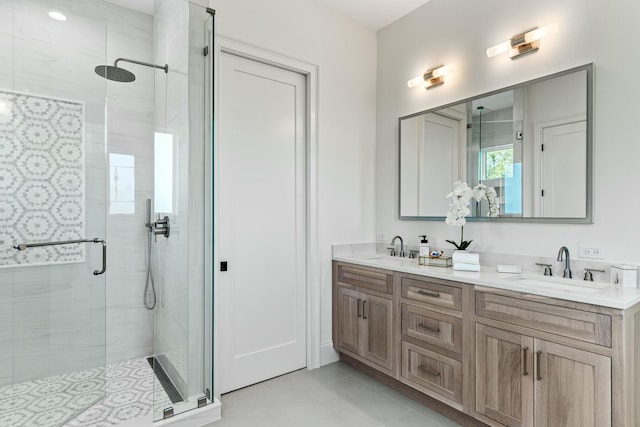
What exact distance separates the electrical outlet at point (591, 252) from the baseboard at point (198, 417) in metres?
2.39

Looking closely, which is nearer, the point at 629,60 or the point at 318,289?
the point at 629,60

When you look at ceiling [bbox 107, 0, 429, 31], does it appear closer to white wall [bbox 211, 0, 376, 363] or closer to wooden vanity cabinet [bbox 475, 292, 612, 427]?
white wall [bbox 211, 0, 376, 363]

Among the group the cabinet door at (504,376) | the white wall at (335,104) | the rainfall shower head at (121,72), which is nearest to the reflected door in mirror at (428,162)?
the white wall at (335,104)

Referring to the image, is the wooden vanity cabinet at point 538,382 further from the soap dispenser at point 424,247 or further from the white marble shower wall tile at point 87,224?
the white marble shower wall tile at point 87,224

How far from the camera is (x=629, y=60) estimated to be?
1876 millimetres

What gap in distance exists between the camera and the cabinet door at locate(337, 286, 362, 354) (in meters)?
2.77

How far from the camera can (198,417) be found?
207 centimetres

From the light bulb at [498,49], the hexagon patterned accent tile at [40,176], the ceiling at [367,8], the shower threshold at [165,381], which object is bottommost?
the shower threshold at [165,381]

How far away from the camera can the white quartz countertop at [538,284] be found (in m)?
1.52

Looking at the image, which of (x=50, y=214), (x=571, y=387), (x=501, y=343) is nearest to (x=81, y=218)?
(x=50, y=214)

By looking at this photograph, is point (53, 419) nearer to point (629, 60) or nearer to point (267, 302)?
point (267, 302)

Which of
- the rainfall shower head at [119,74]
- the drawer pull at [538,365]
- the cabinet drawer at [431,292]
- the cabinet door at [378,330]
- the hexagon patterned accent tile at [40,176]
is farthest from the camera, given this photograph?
the rainfall shower head at [119,74]

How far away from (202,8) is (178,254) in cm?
156

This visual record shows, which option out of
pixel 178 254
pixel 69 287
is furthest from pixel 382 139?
pixel 69 287
